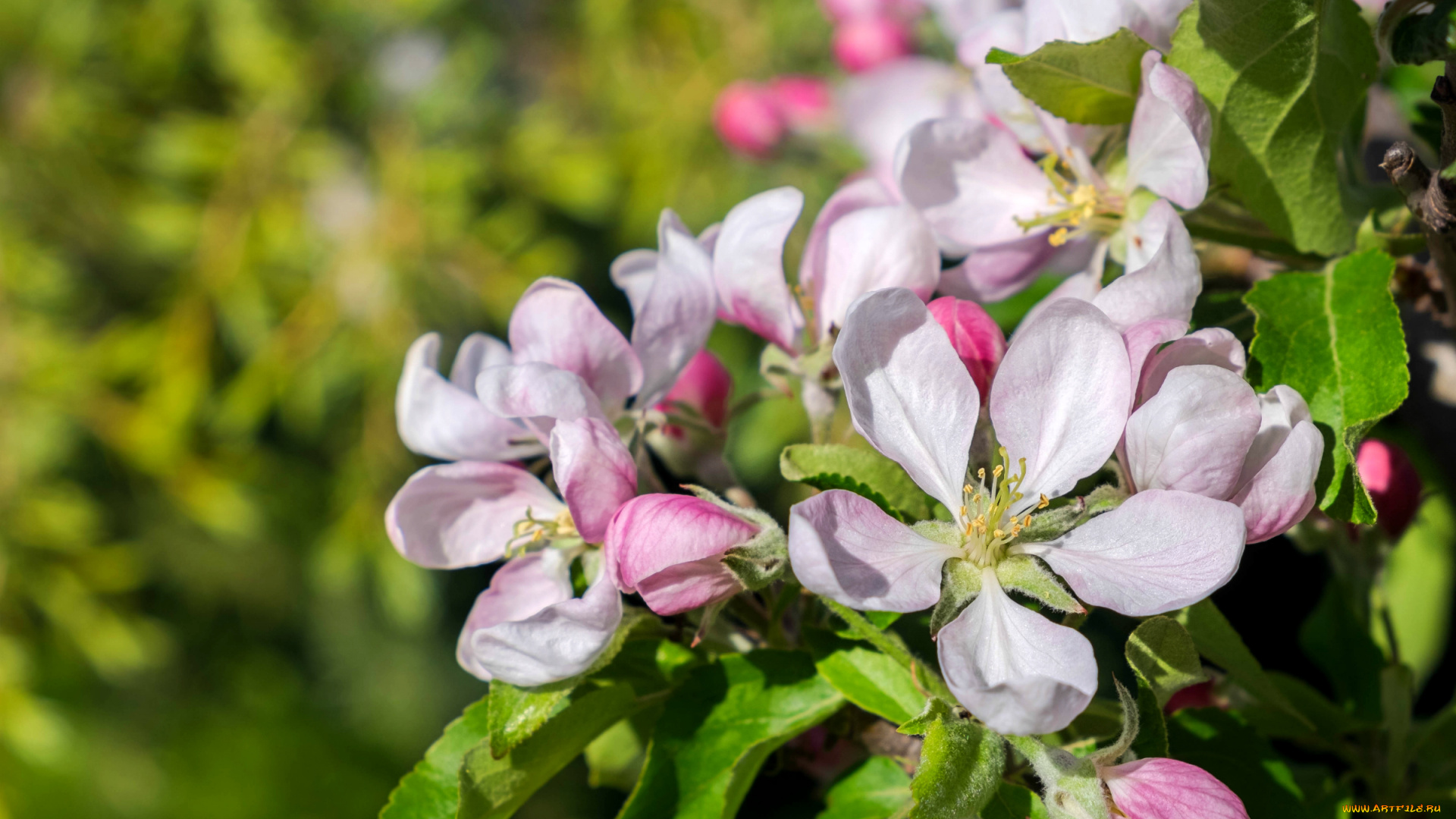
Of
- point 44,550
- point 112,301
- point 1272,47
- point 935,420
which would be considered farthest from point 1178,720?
point 112,301

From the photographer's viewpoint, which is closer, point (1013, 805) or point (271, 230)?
point (1013, 805)

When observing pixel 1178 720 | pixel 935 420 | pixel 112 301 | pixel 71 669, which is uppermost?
pixel 112 301

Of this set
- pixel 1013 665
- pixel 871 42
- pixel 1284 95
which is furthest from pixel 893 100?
pixel 1013 665

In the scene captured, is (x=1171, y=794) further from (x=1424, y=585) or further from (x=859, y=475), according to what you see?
(x=1424, y=585)

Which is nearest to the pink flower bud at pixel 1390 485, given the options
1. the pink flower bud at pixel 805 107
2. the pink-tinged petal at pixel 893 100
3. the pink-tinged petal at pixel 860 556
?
the pink-tinged petal at pixel 860 556

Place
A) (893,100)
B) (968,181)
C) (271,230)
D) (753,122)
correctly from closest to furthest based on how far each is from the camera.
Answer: (968,181) < (893,100) < (753,122) < (271,230)

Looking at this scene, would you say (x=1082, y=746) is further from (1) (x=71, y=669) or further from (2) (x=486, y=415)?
(1) (x=71, y=669)

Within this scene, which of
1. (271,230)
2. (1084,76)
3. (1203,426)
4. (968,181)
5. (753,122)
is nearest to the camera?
(1203,426)
